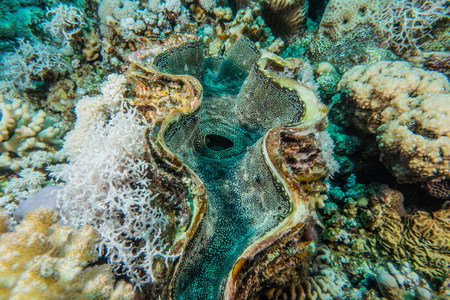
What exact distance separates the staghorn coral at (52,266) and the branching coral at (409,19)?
17.8 feet

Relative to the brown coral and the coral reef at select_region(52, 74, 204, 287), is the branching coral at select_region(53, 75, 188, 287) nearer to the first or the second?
the coral reef at select_region(52, 74, 204, 287)

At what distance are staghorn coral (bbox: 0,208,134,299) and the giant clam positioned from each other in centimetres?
38

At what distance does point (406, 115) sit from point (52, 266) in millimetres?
3782

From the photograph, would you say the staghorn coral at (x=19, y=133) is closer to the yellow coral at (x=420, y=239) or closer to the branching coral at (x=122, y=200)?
the branching coral at (x=122, y=200)

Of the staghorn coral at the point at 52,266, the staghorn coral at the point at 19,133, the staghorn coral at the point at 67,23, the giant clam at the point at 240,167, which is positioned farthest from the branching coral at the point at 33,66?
the staghorn coral at the point at 52,266

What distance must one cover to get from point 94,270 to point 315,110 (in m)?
2.17

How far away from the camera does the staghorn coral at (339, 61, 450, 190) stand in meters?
2.37

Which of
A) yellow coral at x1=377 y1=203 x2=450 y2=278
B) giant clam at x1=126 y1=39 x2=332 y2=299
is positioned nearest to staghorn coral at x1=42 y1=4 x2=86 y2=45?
giant clam at x1=126 y1=39 x2=332 y2=299

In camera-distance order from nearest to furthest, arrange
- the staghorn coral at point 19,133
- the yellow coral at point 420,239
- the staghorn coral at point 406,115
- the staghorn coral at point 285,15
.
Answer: the staghorn coral at point 406,115 → the yellow coral at point 420,239 → the staghorn coral at point 19,133 → the staghorn coral at point 285,15

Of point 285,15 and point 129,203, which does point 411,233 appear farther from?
point 285,15

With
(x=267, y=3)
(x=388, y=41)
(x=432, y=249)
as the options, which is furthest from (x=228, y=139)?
(x=388, y=41)

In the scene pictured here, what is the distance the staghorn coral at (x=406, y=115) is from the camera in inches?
93.2

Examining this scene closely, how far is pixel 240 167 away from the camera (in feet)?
6.79

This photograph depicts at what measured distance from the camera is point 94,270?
1.54m
